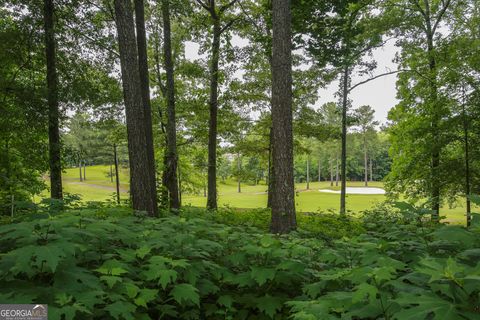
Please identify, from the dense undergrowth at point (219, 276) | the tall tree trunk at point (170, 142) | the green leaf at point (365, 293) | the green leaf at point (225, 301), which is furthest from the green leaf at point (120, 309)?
the tall tree trunk at point (170, 142)

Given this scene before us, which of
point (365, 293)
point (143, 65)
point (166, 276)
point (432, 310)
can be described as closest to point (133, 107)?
point (143, 65)

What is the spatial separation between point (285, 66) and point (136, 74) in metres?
3.57

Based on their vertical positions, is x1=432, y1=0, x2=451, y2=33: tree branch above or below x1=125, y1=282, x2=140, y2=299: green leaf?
above

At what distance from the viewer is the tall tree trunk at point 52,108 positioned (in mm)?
8836

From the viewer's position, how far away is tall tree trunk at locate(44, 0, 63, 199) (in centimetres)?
884

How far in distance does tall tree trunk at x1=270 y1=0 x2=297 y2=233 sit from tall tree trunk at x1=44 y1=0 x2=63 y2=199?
22.3 ft

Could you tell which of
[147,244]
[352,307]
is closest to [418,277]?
[352,307]

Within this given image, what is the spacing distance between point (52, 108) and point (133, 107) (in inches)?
143

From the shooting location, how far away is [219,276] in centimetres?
317

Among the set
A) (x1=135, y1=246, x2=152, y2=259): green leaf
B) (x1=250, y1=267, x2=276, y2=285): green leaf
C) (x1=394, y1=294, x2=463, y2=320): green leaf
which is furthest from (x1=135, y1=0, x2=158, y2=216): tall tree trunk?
(x1=394, y1=294, x2=463, y2=320): green leaf

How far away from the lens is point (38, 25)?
9188 mm

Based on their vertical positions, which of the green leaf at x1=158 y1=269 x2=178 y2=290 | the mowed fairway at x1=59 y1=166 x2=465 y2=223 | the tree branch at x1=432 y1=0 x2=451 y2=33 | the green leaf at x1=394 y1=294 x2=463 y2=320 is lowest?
the mowed fairway at x1=59 y1=166 x2=465 y2=223

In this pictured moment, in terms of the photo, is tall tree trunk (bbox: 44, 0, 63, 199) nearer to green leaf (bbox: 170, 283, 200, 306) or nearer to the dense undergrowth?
the dense undergrowth

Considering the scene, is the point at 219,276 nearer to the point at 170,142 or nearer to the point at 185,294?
the point at 185,294
